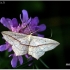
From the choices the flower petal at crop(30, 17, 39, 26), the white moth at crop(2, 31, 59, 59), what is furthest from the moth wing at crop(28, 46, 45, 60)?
the flower petal at crop(30, 17, 39, 26)

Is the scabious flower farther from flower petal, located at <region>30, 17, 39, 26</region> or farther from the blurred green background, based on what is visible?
the blurred green background

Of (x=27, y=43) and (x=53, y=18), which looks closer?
→ (x=27, y=43)

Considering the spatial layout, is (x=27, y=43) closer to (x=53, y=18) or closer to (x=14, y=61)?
(x=14, y=61)

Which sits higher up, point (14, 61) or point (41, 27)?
point (41, 27)

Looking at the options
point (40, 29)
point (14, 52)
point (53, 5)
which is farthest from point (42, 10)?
point (14, 52)

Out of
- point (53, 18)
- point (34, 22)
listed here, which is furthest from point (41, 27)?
point (53, 18)
